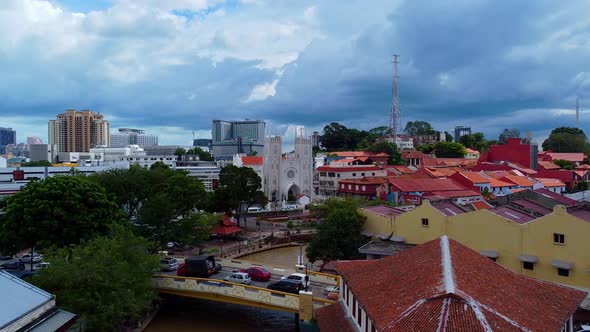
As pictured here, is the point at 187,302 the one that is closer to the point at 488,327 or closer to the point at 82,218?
the point at 82,218

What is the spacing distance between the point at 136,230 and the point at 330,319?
18.5 meters

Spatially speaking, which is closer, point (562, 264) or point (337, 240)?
point (562, 264)

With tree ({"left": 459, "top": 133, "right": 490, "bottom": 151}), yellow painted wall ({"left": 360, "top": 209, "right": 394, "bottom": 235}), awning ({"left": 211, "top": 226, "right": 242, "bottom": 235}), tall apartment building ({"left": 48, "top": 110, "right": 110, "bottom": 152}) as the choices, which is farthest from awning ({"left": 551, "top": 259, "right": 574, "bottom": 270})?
tall apartment building ({"left": 48, "top": 110, "right": 110, "bottom": 152})

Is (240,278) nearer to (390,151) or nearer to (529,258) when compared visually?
(529,258)

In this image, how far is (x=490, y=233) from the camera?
25156mm

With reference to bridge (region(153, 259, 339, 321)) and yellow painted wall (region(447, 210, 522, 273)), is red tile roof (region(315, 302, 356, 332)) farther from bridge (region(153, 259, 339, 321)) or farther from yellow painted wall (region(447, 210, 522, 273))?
yellow painted wall (region(447, 210, 522, 273))

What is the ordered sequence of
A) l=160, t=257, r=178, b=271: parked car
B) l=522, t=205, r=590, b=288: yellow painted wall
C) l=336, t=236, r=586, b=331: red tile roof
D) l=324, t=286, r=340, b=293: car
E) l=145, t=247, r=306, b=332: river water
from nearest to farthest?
→ l=336, t=236, r=586, b=331: red tile roof < l=522, t=205, r=590, b=288: yellow painted wall < l=324, t=286, r=340, b=293: car < l=145, t=247, r=306, b=332: river water < l=160, t=257, r=178, b=271: parked car

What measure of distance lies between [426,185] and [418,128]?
10065 centimetres

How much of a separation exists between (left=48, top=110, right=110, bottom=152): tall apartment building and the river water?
136 meters

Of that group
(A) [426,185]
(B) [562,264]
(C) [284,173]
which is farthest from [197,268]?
(C) [284,173]

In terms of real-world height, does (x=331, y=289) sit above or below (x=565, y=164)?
below

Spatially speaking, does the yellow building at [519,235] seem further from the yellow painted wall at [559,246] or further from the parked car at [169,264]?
the parked car at [169,264]

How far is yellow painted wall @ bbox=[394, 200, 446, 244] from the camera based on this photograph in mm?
27234

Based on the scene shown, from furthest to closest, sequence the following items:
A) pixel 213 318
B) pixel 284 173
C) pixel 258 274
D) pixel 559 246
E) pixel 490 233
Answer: pixel 284 173
pixel 258 274
pixel 213 318
pixel 490 233
pixel 559 246
